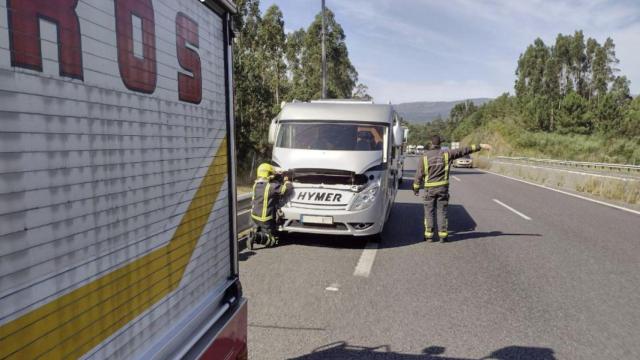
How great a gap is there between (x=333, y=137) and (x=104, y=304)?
21.3 feet

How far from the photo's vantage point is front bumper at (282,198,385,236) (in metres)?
7.06

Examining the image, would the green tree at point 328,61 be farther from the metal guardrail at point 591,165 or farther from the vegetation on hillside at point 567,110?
the vegetation on hillside at point 567,110

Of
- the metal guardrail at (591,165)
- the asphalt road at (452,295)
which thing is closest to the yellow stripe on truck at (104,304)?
the asphalt road at (452,295)

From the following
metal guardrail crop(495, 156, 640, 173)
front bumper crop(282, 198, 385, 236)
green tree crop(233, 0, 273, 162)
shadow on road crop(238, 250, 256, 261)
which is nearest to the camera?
shadow on road crop(238, 250, 256, 261)

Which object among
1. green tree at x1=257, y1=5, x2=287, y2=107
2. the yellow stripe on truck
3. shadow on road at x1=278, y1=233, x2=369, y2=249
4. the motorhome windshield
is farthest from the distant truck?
green tree at x1=257, y1=5, x2=287, y2=107

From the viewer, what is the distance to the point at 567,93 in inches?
2805

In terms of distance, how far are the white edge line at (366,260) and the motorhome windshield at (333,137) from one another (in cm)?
170

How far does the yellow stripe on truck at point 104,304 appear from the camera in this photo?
1179 mm

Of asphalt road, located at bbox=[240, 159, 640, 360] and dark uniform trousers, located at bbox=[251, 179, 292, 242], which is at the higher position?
dark uniform trousers, located at bbox=[251, 179, 292, 242]

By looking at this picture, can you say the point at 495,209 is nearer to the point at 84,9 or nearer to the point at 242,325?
the point at 242,325

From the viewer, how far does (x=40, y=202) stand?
1.22 m

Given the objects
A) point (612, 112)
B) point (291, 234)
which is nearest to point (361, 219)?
point (291, 234)

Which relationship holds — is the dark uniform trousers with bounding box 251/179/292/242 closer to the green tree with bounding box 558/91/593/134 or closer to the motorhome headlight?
the motorhome headlight

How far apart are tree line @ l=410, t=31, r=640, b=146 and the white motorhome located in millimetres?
54826
